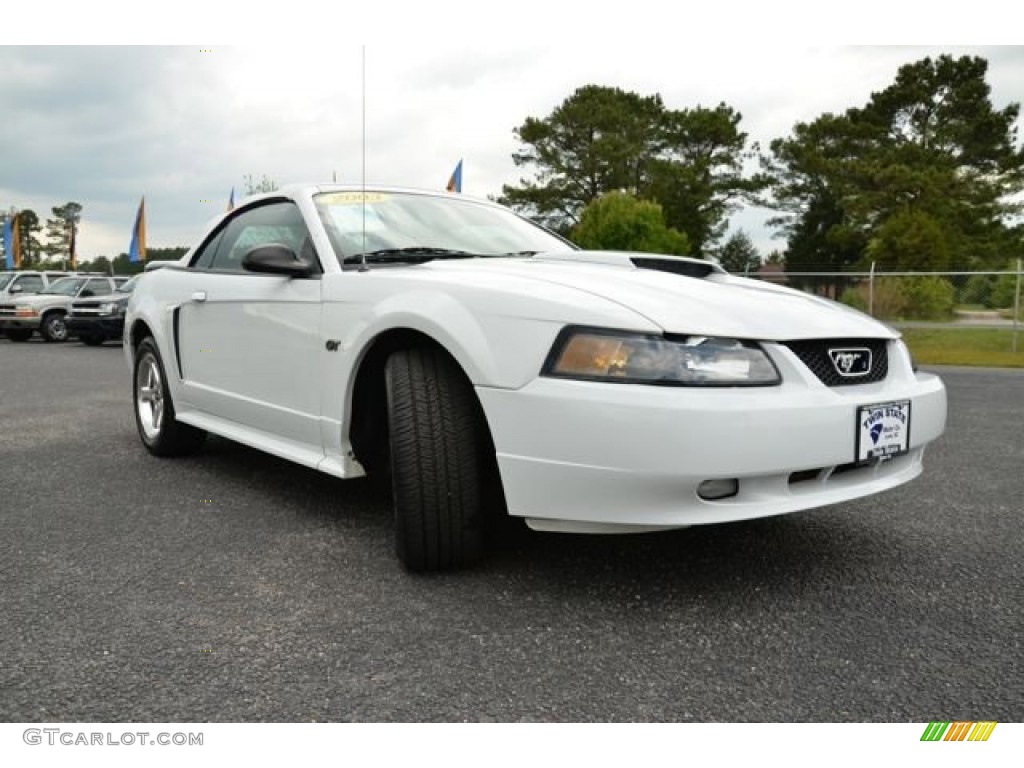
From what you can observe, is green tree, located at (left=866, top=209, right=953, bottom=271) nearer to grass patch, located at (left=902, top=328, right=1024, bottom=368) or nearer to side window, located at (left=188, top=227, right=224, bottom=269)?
grass patch, located at (left=902, top=328, right=1024, bottom=368)

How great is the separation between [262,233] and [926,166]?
33249 mm

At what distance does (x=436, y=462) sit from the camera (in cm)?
251

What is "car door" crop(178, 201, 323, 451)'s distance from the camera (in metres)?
3.15

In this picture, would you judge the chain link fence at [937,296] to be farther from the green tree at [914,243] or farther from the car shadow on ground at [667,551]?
the green tree at [914,243]

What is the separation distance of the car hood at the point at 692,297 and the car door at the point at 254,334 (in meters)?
0.62

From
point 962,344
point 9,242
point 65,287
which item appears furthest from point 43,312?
point 9,242

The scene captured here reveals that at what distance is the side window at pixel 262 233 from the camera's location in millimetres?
3455

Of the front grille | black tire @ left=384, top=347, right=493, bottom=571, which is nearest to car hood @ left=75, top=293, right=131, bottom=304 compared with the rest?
black tire @ left=384, top=347, right=493, bottom=571

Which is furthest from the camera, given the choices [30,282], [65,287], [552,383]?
[30,282]

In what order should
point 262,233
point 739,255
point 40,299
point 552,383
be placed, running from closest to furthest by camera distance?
point 552,383
point 262,233
point 40,299
point 739,255

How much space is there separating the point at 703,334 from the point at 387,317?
3.39 ft

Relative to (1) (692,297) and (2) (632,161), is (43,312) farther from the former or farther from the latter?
(2) (632,161)

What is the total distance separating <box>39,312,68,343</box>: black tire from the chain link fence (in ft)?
50.0
